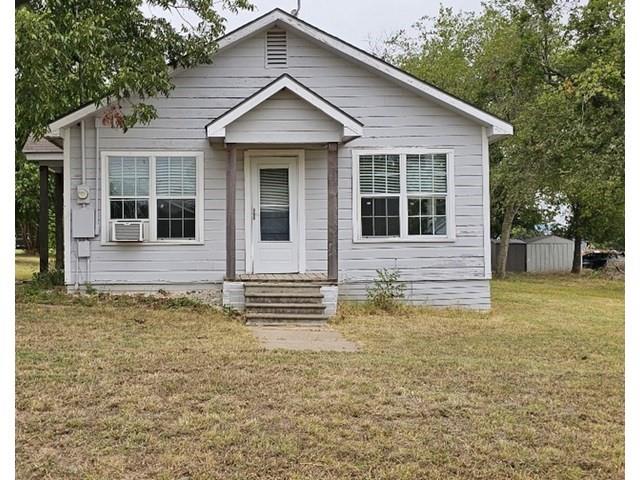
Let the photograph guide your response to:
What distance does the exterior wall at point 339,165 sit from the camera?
9.85m

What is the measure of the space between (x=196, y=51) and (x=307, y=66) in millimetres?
1991

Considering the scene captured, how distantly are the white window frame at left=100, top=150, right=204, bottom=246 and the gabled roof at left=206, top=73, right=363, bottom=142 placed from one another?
1075 mm

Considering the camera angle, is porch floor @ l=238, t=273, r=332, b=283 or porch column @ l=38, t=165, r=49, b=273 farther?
porch column @ l=38, t=165, r=49, b=273

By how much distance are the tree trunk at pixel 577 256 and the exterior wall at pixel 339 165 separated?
16847mm

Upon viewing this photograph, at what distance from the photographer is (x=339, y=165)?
1005 cm

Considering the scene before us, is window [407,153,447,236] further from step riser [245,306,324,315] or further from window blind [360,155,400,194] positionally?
step riser [245,306,324,315]

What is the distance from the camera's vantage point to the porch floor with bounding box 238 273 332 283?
926 cm

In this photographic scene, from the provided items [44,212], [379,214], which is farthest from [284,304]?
[44,212]

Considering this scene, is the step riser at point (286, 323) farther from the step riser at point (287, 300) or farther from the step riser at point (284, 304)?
the step riser at point (287, 300)

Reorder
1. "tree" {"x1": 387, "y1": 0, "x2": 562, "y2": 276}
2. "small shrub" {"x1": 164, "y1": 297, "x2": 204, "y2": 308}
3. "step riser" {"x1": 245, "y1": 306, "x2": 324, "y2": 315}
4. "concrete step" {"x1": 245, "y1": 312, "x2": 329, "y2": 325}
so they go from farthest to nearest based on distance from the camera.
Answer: "tree" {"x1": 387, "y1": 0, "x2": 562, "y2": 276} → "small shrub" {"x1": 164, "y1": 297, "x2": 204, "y2": 308} → "step riser" {"x1": 245, "y1": 306, "x2": 324, "y2": 315} → "concrete step" {"x1": 245, "y1": 312, "x2": 329, "y2": 325}

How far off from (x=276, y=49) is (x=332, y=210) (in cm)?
321

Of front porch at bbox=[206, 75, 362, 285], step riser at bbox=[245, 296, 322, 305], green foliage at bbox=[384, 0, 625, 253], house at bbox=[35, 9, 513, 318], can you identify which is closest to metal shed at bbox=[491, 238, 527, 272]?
green foliage at bbox=[384, 0, 625, 253]

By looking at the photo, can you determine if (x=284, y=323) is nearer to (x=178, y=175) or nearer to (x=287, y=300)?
(x=287, y=300)

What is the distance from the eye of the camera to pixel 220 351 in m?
6.12
